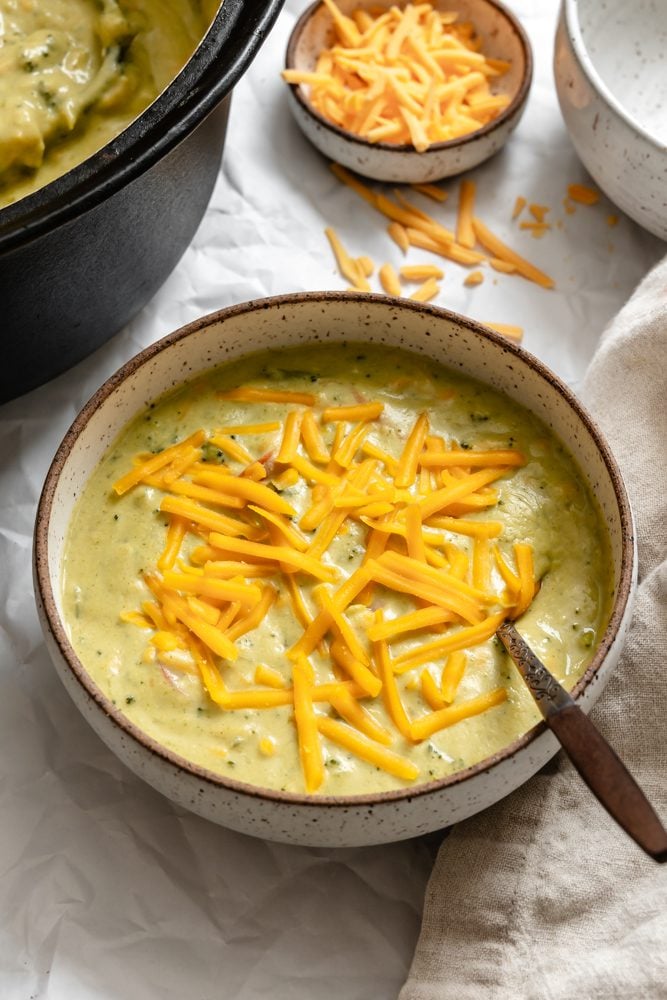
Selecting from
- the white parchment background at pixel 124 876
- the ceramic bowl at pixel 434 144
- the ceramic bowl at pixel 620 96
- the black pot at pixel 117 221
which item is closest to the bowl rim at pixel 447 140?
the ceramic bowl at pixel 434 144

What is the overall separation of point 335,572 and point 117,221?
64 cm

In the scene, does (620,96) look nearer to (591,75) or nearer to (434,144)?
(591,75)

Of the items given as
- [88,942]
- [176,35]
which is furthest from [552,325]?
[88,942]

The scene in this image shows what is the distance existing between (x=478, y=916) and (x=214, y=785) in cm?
48

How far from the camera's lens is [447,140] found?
2445 mm

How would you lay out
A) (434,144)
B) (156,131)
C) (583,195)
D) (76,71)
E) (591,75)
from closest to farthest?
(156,131), (76,71), (591,75), (434,144), (583,195)

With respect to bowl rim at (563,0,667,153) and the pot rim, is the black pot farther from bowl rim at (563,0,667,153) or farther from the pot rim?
bowl rim at (563,0,667,153)

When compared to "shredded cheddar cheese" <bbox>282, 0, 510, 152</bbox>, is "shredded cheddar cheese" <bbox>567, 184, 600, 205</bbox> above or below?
below

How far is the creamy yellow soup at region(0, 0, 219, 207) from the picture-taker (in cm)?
196

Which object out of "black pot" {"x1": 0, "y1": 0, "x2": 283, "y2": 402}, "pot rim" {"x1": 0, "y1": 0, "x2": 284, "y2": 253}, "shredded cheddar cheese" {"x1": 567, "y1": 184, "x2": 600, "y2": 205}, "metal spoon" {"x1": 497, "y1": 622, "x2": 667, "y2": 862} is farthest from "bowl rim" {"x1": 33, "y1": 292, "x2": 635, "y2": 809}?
"shredded cheddar cheese" {"x1": 567, "y1": 184, "x2": 600, "y2": 205}

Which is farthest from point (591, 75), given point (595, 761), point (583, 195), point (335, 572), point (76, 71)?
point (595, 761)

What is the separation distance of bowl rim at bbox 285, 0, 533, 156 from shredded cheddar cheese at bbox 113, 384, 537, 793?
28.7 inches

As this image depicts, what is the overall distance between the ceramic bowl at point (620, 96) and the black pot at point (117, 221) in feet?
2.30

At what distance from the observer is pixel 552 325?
239 centimetres
